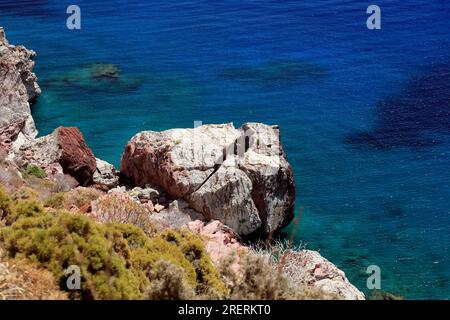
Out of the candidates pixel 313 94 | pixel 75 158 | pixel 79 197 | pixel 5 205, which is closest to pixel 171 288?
pixel 5 205

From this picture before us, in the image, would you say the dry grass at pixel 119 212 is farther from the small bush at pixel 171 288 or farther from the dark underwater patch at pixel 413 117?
the dark underwater patch at pixel 413 117

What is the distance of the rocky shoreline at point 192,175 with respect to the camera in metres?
20.7

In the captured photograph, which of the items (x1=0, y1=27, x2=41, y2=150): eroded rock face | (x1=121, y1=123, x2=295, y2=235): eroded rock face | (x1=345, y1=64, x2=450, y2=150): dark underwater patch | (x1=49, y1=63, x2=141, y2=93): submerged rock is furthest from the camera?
(x1=49, y1=63, x2=141, y2=93): submerged rock

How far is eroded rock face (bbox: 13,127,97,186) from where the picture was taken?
2261 cm

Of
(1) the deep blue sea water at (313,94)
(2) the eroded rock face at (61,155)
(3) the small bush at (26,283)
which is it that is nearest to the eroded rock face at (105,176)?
(2) the eroded rock face at (61,155)

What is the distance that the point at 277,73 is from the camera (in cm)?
3647

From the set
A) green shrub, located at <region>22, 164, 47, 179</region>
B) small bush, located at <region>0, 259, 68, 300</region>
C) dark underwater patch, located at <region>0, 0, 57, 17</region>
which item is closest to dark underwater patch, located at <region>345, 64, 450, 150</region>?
green shrub, located at <region>22, 164, 47, 179</region>

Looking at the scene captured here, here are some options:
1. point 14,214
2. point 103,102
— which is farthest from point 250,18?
point 14,214

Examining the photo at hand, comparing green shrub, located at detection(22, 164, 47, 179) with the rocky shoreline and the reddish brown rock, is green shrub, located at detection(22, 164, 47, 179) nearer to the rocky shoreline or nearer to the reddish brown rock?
the rocky shoreline

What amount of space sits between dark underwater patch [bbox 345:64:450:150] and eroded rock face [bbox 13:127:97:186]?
42.0 ft

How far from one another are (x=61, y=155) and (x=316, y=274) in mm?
11079

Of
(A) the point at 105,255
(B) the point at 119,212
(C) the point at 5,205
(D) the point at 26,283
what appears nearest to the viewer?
(D) the point at 26,283

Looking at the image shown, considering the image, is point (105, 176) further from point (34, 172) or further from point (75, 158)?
point (34, 172)

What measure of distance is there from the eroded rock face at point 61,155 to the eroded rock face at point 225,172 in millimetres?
1822
